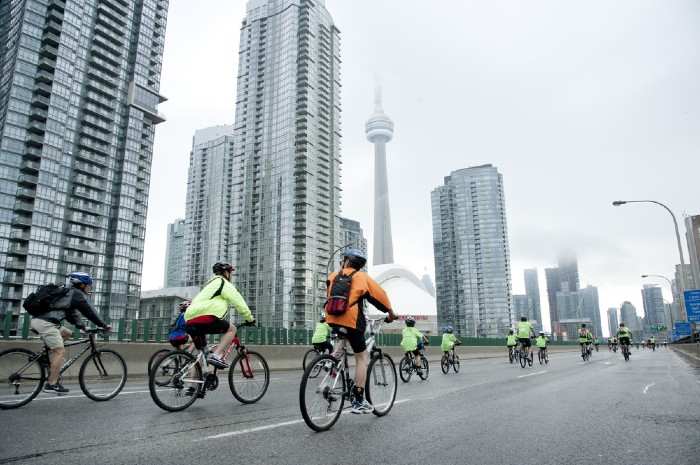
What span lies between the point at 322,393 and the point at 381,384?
130 cm

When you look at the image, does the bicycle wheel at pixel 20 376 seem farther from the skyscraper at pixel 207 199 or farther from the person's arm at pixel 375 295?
the skyscraper at pixel 207 199

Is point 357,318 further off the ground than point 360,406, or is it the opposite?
point 357,318

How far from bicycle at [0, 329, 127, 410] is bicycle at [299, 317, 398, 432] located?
400cm

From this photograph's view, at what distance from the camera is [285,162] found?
435ft

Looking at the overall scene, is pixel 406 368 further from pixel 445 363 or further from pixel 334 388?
pixel 334 388

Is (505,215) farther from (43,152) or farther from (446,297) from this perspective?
(43,152)

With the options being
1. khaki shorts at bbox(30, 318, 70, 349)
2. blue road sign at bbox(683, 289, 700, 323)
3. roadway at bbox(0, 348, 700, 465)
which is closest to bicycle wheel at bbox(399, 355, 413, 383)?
roadway at bbox(0, 348, 700, 465)

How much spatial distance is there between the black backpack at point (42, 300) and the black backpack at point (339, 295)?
13.9ft

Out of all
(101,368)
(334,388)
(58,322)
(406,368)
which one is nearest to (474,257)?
(406,368)

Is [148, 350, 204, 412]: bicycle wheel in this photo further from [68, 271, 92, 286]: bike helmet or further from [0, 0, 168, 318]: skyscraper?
[0, 0, 168, 318]: skyscraper

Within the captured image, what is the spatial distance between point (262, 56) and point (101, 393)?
505 ft

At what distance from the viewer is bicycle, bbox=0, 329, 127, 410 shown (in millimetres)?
6668

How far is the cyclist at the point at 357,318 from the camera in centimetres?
560

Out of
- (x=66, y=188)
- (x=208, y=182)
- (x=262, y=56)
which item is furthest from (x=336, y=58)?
(x=66, y=188)
